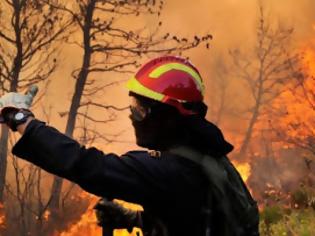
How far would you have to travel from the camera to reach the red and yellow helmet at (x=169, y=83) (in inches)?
87.8

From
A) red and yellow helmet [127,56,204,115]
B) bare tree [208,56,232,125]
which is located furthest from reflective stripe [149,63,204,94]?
bare tree [208,56,232,125]

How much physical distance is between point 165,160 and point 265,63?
86.7 feet

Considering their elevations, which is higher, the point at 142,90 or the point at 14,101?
the point at 142,90

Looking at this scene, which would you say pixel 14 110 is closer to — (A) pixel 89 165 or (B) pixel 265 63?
(A) pixel 89 165

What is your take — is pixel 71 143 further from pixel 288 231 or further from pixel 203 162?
pixel 288 231

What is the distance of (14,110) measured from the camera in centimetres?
206

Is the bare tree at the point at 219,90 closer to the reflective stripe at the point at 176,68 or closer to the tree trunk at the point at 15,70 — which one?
the tree trunk at the point at 15,70

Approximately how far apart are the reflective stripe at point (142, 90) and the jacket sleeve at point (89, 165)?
308 mm

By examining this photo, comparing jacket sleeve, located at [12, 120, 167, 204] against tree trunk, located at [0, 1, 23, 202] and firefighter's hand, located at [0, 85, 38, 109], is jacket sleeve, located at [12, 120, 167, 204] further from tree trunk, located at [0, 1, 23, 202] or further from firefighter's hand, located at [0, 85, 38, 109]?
tree trunk, located at [0, 1, 23, 202]

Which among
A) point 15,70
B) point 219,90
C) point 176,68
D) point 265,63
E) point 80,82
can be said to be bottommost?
point 176,68

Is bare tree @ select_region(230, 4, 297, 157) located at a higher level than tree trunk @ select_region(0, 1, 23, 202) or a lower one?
higher

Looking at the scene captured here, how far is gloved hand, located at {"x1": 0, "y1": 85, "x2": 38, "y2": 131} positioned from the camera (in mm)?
2033

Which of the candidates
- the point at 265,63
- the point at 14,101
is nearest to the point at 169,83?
the point at 14,101

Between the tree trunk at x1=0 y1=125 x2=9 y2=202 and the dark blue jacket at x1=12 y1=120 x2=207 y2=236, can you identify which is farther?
the tree trunk at x1=0 y1=125 x2=9 y2=202
